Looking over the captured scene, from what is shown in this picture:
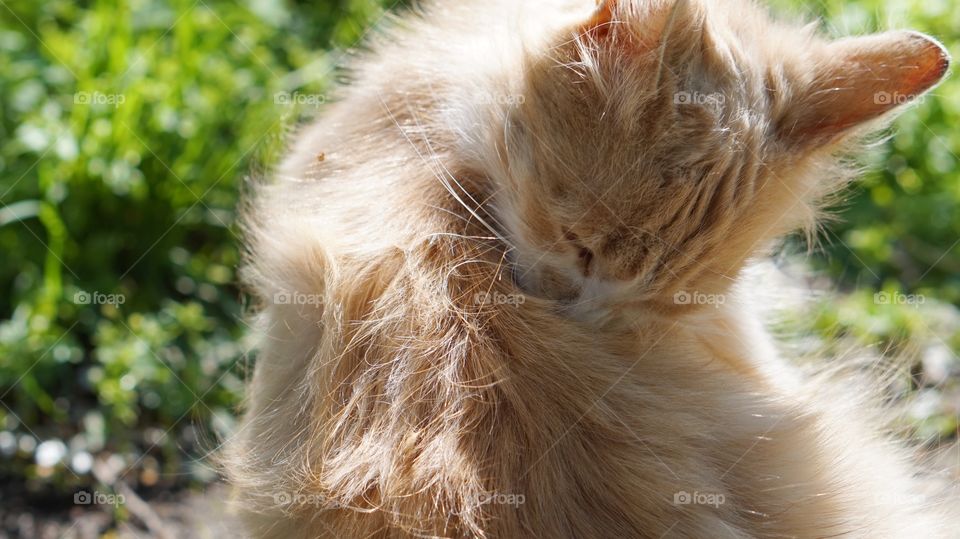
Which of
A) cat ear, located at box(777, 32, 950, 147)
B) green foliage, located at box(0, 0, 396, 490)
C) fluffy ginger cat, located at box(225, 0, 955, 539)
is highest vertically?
cat ear, located at box(777, 32, 950, 147)

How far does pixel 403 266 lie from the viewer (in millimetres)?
2322

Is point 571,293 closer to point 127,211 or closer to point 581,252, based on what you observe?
point 581,252

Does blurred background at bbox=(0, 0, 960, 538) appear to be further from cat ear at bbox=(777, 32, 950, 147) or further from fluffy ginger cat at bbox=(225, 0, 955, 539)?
fluffy ginger cat at bbox=(225, 0, 955, 539)

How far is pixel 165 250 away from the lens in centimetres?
427

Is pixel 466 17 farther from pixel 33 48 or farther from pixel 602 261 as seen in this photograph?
pixel 33 48

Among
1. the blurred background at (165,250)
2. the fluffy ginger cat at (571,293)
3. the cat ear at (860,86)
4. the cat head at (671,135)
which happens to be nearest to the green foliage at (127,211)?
the blurred background at (165,250)

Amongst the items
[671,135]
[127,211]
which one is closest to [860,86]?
[671,135]

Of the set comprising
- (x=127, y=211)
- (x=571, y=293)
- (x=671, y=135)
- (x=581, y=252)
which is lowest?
(x=127, y=211)

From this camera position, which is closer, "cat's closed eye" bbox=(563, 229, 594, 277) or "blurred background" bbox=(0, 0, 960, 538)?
"cat's closed eye" bbox=(563, 229, 594, 277)

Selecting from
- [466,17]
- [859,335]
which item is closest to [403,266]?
[466,17]

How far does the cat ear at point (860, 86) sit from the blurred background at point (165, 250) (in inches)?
21.6

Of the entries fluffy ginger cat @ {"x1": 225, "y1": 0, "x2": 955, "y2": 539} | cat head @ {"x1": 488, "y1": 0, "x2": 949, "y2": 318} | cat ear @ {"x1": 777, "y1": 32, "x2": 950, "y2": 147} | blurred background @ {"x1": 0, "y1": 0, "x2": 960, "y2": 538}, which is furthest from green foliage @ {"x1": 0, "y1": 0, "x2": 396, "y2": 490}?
cat ear @ {"x1": 777, "y1": 32, "x2": 950, "y2": 147}

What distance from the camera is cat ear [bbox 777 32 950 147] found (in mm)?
2344

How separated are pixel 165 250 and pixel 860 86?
10.2 feet
